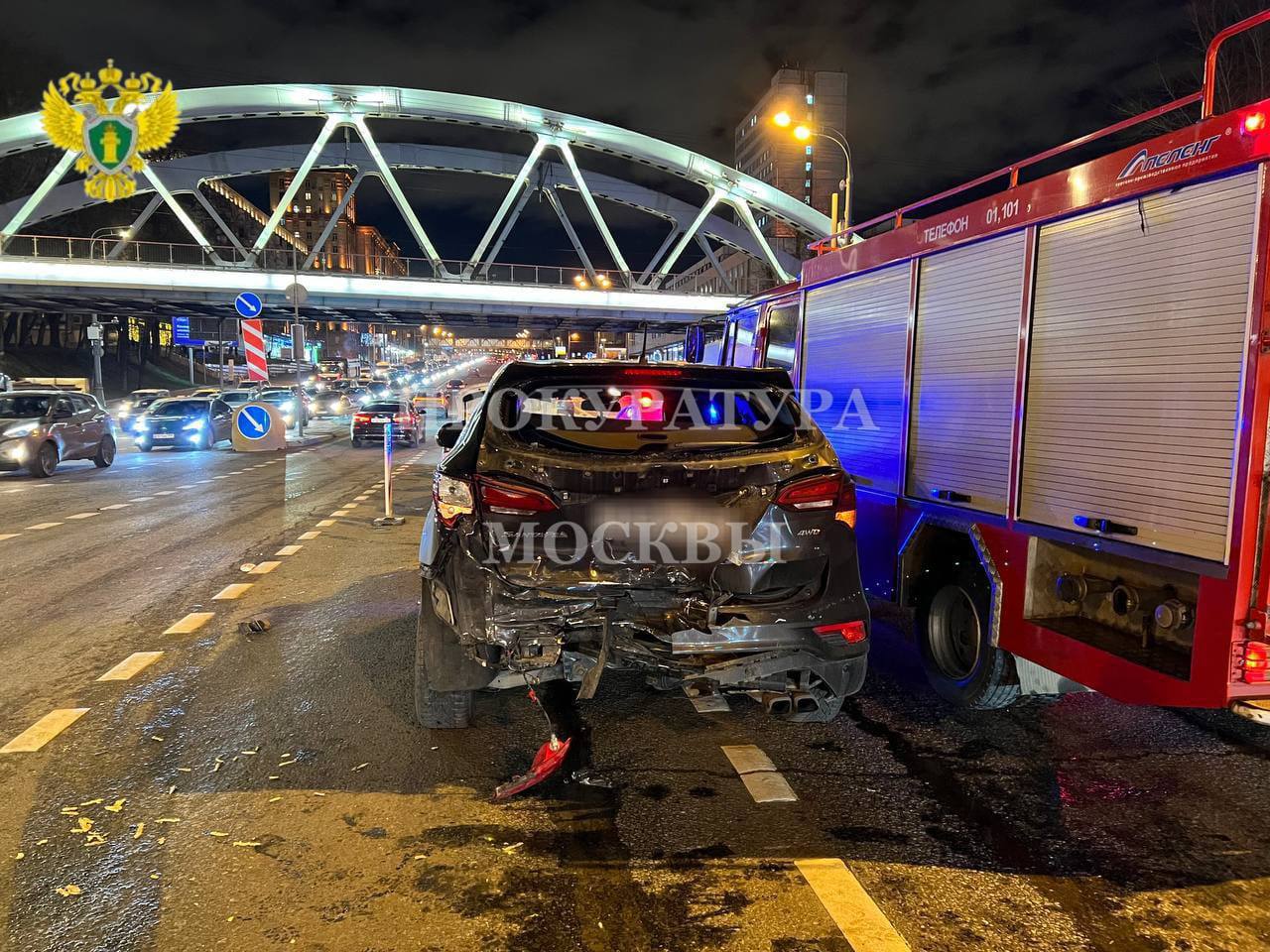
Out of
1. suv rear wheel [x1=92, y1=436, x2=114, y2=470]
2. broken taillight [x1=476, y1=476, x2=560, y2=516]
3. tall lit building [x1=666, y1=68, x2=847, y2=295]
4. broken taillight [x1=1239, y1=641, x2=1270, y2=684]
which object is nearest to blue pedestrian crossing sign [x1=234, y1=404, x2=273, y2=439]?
suv rear wheel [x1=92, y1=436, x2=114, y2=470]

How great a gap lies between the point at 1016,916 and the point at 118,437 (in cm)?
3241

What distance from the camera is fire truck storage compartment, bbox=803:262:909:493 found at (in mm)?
5633

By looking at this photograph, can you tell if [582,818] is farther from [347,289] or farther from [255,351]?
[347,289]

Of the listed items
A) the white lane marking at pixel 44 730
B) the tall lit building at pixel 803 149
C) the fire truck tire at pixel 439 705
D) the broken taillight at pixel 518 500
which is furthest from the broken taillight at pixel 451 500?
the tall lit building at pixel 803 149

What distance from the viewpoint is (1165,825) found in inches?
138

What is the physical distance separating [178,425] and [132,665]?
20.5m

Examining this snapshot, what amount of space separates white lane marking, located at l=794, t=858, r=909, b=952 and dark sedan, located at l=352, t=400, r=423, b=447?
23111mm

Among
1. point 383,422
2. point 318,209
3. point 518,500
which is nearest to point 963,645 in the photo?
point 518,500

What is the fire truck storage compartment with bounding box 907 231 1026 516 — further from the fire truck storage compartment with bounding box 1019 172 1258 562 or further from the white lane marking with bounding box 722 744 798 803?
the white lane marking with bounding box 722 744 798 803

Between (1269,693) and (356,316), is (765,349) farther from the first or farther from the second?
(356,316)

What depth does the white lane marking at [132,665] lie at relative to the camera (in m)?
5.21

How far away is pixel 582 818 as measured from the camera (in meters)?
3.49

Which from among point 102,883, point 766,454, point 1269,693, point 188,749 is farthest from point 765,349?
point 102,883

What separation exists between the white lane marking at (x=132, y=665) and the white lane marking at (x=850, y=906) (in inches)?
168
